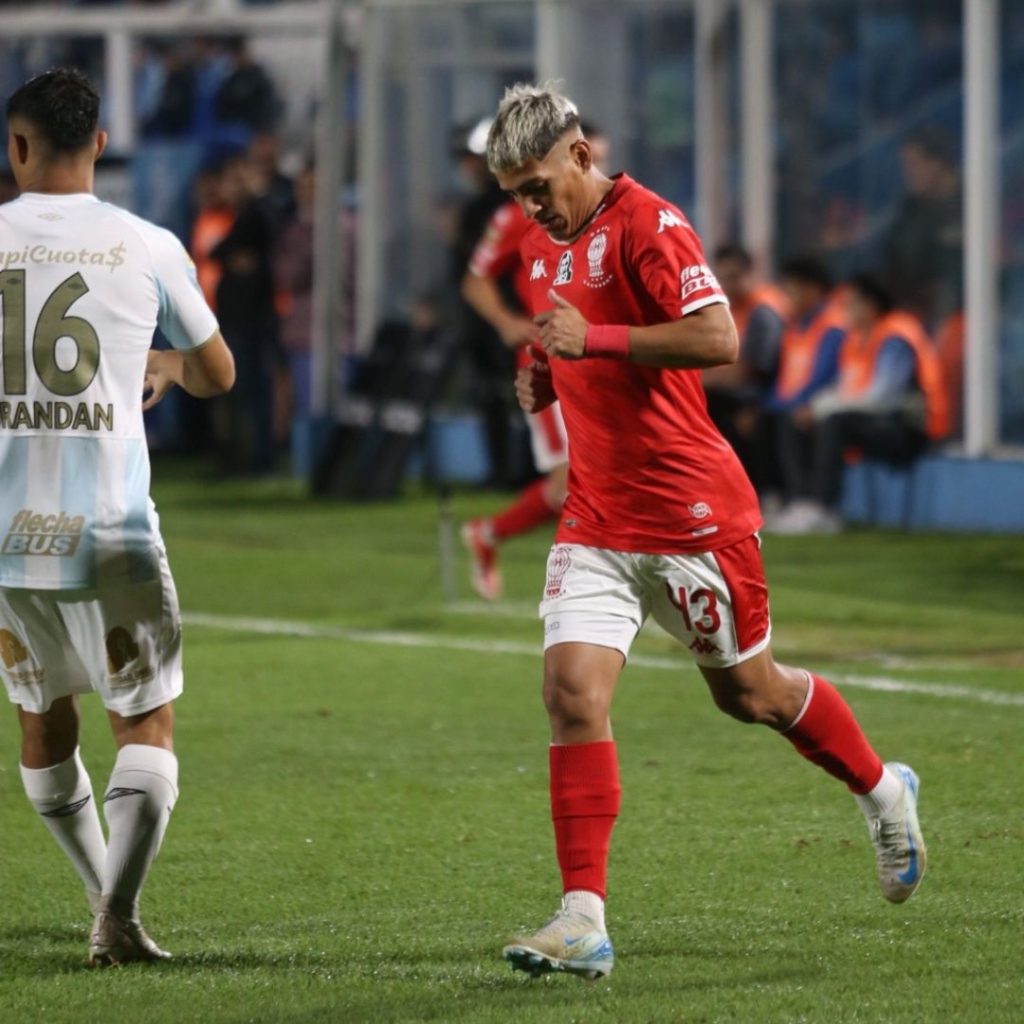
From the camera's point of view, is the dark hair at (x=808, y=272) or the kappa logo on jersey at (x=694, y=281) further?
the dark hair at (x=808, y=272)

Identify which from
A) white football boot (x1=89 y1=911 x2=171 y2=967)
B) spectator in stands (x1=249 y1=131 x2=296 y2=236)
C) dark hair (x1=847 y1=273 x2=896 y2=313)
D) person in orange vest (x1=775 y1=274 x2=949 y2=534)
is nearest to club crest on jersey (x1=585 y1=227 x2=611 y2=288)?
white football boot (x1=89 y1=911 x2=171 y2=967)

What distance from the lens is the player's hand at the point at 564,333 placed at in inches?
185

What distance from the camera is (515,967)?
4.50 m

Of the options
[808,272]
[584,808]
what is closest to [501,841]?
[584,808]

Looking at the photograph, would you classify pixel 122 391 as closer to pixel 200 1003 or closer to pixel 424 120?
pixel 200 1003

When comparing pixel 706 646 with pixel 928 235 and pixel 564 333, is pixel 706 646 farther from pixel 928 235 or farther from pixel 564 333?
pixel 928 235

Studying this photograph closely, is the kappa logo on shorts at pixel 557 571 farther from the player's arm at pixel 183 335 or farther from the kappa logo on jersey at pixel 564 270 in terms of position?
the player's arm at pixel 183 335

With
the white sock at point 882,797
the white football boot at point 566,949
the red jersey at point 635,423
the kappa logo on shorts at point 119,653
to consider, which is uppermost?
the red jersey at point 635,423

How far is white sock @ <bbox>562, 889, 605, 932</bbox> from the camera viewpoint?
4578 millimetres

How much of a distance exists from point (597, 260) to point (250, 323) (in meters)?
13.5

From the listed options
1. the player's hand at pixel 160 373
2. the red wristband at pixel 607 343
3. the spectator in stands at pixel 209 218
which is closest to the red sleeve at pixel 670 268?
the red wristband at pixel 607 343

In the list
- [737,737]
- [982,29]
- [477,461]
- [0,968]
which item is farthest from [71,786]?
[477,461]

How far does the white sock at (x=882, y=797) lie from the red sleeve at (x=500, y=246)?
5120 mm

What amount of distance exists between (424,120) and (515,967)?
14.0m
